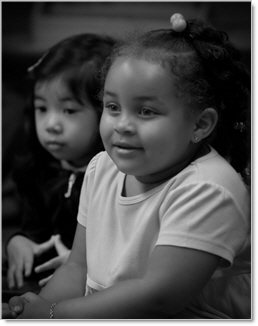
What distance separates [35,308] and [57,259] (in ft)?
0.65

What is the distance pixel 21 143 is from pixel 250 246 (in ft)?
1.90

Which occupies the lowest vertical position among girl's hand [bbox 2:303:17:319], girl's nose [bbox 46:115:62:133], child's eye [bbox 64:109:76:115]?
girl's hand [bbox 2:303:17:319]

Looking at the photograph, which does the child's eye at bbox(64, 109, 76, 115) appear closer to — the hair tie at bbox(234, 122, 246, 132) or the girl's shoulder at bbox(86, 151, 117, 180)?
the girl's shoulder at bbox(86, 151, 117, 180)

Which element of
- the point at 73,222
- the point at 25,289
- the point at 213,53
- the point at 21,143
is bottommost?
the point at 25,289

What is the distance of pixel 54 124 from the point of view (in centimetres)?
111

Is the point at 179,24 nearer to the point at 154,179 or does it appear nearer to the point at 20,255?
the point at 154,179

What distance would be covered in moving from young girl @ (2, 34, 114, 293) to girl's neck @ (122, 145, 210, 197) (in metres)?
0.19

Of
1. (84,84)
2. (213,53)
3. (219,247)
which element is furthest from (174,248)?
(84,84)

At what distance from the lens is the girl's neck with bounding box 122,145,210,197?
91cm

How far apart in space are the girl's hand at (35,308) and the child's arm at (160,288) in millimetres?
113

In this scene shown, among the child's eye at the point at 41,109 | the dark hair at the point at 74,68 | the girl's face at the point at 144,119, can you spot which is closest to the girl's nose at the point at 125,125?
the girl's face at the point at 144,119

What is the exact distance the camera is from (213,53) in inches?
34.4

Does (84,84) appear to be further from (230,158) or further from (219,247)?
(219,247)

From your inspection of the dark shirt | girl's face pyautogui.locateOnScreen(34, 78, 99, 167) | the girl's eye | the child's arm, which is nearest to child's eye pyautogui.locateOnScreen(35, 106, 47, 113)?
girl's face pyautogui.locateOnScreen(34, 78, 99, 167)
